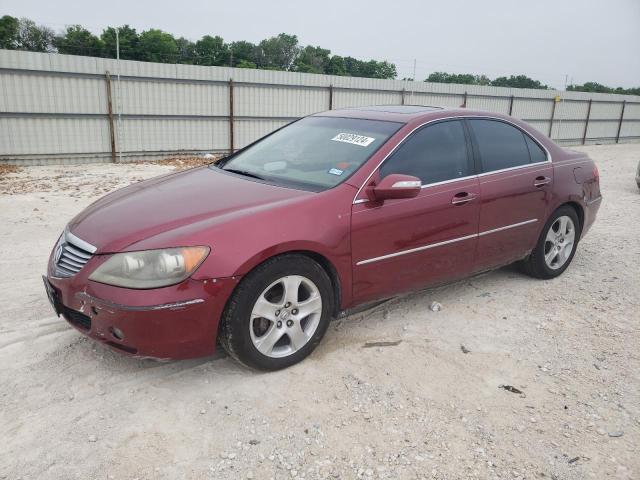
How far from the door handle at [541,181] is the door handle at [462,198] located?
0.85 m

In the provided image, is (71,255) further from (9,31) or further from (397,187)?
(9,31)

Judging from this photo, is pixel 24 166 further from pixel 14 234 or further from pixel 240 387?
pixel 240 387

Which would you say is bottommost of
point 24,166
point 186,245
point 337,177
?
point 24,166

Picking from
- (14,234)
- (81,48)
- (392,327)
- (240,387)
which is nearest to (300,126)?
(392,327)

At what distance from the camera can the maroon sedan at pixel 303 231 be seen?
274 cm

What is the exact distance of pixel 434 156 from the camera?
3830 mm

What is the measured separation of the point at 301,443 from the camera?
2553mm

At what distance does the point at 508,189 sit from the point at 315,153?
1.60m

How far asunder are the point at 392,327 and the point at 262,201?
54.7 inches

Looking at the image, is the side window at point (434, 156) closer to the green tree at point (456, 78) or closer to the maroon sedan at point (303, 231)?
the maroon sedan at point (303, 231)

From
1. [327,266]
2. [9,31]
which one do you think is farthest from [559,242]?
[9,31]

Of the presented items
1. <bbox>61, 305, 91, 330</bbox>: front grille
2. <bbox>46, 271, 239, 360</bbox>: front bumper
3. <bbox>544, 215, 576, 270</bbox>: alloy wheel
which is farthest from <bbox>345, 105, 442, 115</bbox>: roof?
<bbox>61, 305, 91, 330</bbox>: front grille

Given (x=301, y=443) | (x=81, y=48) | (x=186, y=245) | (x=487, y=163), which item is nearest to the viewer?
(x=301, y=443)

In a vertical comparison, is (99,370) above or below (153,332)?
below
